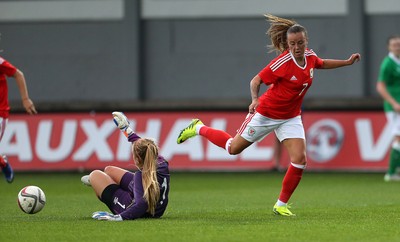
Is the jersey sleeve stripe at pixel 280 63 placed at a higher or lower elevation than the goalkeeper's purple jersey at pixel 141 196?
higher

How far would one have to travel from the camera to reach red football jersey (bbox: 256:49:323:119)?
1058cm

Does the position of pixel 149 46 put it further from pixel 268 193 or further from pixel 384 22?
pixel 268 193

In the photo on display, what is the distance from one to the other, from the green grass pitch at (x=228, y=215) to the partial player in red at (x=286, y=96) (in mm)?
561

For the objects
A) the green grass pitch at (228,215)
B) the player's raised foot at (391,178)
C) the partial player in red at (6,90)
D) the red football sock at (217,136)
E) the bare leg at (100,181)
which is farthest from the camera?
the player's raised foot at (391,178)

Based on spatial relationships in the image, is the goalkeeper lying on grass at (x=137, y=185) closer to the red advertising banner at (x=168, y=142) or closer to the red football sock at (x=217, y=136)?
the red football sock at (x=217, y=136)

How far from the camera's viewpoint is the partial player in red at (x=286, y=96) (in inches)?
416

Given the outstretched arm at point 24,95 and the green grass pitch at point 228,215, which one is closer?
the green grass pitch at point 228,215

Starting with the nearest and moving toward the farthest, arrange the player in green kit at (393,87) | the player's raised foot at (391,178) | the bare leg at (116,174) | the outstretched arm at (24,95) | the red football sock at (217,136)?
the bare leg at (116,174)
the red football sock at (217,136)
the outstretched arm at (24,95)
the player in green kit at (393,87)
the player's raised foot at (391,178)

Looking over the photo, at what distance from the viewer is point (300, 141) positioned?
10.8m

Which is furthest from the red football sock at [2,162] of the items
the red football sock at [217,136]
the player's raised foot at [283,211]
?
the player's raised foot at [283,211]

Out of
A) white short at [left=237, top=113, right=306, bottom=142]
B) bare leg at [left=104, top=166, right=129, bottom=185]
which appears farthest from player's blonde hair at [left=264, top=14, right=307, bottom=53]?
bare leg at [left=104, top=166, right=129, bottom=185]

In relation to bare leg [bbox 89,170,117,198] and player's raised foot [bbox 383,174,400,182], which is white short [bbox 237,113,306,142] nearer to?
bare leg [bbox 89,170,117,198]

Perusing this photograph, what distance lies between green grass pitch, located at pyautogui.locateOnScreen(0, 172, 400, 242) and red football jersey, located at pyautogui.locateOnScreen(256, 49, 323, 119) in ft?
3.53

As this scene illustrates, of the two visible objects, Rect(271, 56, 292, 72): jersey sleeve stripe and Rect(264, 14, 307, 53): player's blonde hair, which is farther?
Rect(264, 14, 307, 53): player's blonde hair
